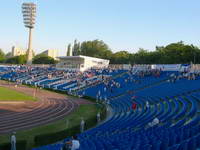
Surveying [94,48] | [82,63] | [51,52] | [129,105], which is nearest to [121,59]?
[82,63]

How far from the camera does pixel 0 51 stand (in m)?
125

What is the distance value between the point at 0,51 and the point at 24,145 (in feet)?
392

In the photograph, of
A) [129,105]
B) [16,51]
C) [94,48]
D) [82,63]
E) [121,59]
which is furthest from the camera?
[16,51]

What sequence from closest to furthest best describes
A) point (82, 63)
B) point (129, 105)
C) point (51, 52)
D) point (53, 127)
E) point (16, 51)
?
point (53, 127)
point (129, 105)
point (82, 63)
point (51, 52)
point (16, 51)

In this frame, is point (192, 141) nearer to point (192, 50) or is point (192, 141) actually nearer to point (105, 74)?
point (105, 74)

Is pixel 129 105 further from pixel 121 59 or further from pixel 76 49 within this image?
pixel 76 49

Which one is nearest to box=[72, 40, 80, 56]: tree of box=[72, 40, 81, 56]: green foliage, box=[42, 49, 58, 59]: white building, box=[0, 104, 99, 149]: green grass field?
box=[72, 40, 81, 56]: green foliage

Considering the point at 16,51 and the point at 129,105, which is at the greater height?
the point at 16,51

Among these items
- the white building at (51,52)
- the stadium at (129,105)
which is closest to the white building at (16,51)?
the white building at (51,52)

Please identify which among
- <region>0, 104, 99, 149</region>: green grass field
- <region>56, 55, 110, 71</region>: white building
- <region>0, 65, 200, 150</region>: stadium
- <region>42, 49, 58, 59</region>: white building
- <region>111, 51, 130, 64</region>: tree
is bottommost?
<region>0, 104, 99, 149</region>: green grass field

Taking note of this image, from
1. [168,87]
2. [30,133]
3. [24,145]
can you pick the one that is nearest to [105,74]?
[168,87]

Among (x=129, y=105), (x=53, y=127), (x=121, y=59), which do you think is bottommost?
(x=53, y=127)

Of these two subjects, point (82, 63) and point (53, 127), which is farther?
point (82, 63)

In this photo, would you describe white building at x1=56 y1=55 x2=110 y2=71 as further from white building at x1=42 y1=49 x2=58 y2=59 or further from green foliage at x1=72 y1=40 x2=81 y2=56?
white building at x1=42 y1=49 x2=58 y2=59
